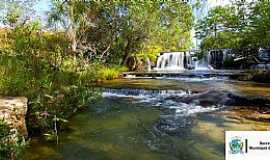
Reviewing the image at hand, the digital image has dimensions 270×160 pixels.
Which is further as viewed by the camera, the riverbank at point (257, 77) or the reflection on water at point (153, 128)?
the riverbank at point (257, 77)

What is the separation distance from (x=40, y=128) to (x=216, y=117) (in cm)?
500

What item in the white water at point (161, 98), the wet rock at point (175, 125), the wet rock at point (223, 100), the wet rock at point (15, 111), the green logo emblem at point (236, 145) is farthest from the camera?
the wet rock at point (223, 100)

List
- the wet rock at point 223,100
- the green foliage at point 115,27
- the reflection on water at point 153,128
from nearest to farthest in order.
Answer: the reflection on water at point 153,128, the wet rock at point 223,100, the green foliage at point 115,27

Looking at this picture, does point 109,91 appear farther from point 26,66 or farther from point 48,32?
point 26,66

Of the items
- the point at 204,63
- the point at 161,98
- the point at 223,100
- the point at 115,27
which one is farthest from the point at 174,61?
the point at 223,100

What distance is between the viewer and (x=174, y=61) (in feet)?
110

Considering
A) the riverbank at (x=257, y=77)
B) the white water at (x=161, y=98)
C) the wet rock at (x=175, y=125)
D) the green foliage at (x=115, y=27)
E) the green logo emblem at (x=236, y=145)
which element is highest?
the green foliage at (x=115, y=27)

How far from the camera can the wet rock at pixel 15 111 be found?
22.9 feet

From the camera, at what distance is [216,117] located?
1062cm

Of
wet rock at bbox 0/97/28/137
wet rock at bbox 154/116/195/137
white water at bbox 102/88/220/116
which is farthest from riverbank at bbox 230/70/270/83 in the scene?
wet rock at bbox 0/97/28/137

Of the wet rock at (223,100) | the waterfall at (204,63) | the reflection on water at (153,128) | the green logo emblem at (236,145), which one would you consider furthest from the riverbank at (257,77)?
the green logo emblem at (236,145)

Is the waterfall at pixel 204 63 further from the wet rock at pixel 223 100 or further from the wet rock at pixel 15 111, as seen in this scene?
the wet rock at pixel 15 111

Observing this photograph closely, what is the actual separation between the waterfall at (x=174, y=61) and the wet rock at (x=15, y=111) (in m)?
26.0

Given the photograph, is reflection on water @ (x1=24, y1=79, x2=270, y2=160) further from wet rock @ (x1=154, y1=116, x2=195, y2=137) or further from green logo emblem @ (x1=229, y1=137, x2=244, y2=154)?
green logo emblem @ (x1=229, y1=137, x2=244, y2=154)
